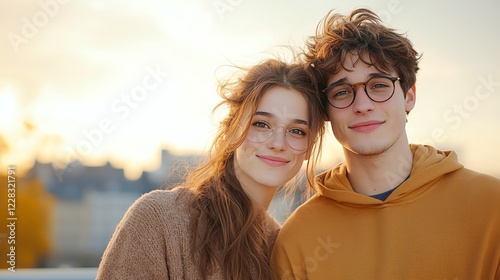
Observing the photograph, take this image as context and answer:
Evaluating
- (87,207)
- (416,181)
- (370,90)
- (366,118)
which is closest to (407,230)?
(416,181)

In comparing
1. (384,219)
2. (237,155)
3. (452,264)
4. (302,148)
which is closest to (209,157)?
(237,155)

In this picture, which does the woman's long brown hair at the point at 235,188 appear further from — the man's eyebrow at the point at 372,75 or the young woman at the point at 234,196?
the man's eyebrow at the point at 372,75

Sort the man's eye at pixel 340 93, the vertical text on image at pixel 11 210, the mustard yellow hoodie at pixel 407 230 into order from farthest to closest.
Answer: the vertical text on image at pixel 11 210 → the man's eye at pixel 340 93 → the mustard yellow hoodie at pixel 407 230

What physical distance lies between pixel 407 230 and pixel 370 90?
0.69 metres

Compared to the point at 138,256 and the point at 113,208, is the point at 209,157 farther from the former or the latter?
the point at 113,208

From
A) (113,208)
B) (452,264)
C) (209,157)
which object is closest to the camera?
(452,264)

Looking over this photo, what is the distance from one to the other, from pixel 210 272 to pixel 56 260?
161 ft

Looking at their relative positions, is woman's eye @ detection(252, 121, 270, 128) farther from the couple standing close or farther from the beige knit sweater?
the beige knit sweater

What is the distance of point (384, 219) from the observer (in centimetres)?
290

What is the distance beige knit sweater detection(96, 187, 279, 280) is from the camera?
2848 millimetres

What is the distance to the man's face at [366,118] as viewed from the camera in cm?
295

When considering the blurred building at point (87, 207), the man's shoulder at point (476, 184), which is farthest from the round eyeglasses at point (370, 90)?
the blurred building at point (87, 207)

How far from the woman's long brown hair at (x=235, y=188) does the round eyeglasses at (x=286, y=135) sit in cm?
4

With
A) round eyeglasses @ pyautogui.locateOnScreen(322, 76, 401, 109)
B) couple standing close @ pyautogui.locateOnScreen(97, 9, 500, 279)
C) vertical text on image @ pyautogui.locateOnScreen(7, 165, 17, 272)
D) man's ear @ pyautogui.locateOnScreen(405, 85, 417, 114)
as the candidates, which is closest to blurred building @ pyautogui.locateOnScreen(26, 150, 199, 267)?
vertical text on image @ pyautogui.locateOnScreen(7, 165, 17, 272)
